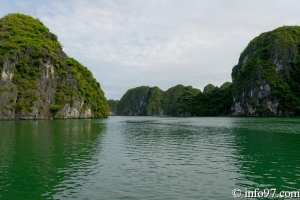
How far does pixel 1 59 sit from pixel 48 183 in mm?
104267

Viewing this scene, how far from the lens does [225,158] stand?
28234 mm

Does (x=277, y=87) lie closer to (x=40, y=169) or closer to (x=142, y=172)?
(x=142, y=172)

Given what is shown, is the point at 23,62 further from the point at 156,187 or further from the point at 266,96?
the point at 266,96

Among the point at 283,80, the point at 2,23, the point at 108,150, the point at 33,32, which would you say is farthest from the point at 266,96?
the point at 108,150

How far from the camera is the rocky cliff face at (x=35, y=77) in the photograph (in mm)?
109438

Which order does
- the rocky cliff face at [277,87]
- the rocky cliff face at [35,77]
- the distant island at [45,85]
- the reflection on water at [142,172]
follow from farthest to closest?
the rocky cliff face at [277,87], the distant island at [45,85], the rocky cliff face at [35,77], the reflection on water at [142,172]

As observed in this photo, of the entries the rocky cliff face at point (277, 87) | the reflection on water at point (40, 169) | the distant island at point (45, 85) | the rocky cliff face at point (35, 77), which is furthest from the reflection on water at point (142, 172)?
the rocky cliff face at point (277, 87)

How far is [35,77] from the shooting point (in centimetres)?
11806

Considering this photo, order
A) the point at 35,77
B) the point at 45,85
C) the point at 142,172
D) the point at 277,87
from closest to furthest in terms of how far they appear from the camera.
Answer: the point at 142,172 → the point at 35,77 → the point at 45,85 → the point at 277,87

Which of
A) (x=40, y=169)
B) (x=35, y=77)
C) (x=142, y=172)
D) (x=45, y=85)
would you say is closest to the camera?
(x=142, y=172)

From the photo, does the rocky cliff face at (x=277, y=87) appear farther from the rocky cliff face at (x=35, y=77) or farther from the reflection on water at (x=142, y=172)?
the reflection on water at (x=142, y=172)

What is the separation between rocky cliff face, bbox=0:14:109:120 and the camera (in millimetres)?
109438

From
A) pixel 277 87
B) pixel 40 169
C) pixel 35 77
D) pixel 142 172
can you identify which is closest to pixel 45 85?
pixel 35 77

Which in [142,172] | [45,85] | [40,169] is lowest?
[142,172]
